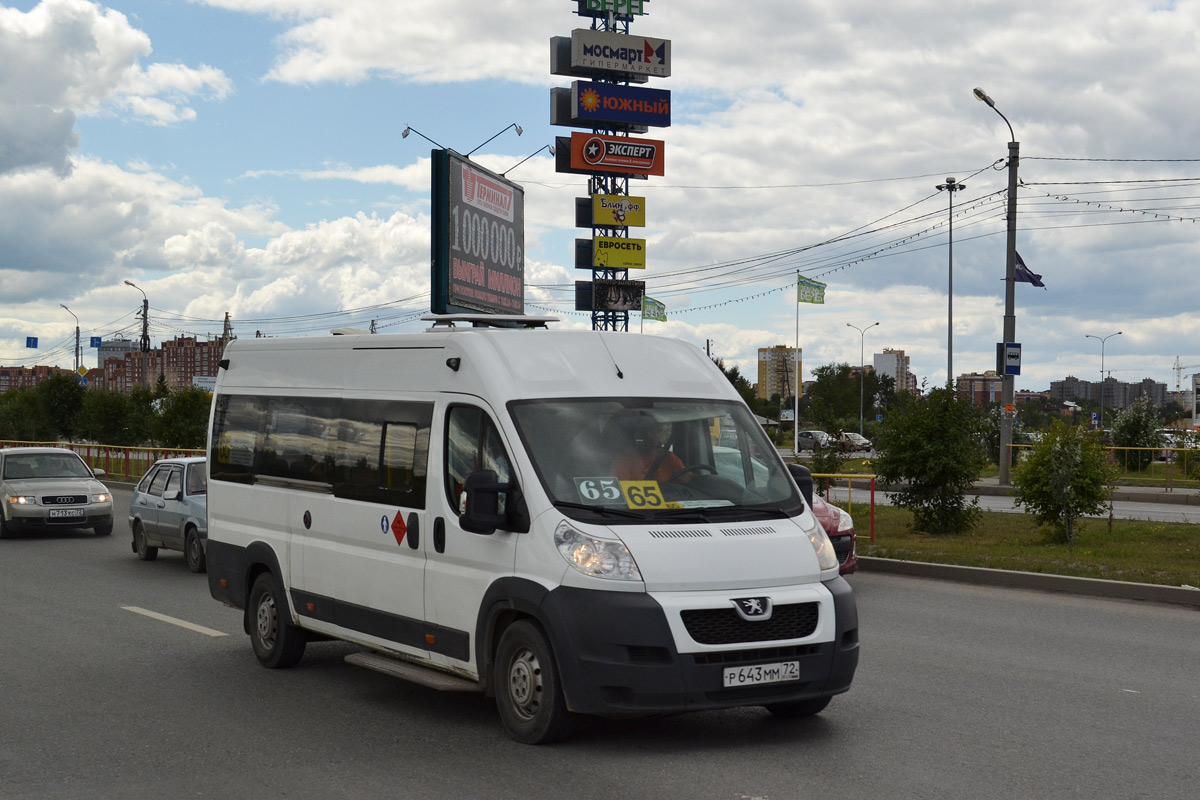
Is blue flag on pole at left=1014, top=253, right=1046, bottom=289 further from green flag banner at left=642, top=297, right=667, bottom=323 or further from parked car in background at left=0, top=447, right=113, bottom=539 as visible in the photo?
green flag banner at left=642, top=297, right=667, bottom=323

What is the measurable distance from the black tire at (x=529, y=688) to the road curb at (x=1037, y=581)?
867 centimetres

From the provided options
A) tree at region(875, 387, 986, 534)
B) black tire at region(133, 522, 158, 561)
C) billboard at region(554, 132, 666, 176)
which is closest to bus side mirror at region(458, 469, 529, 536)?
black tire at region(133, 522, 158, 561)

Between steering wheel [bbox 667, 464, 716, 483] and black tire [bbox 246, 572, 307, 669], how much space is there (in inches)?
140

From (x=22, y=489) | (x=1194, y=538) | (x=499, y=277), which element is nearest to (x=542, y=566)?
(x=1194, y=538)

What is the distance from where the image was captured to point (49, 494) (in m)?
20.6

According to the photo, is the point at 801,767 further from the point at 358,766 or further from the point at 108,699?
the point at 108,699

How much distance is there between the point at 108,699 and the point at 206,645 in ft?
7.13

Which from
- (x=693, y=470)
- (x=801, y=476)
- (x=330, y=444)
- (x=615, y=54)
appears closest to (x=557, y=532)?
(x=693, y=470)

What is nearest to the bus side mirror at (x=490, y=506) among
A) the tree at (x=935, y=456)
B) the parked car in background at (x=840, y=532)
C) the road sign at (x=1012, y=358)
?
the parked car in background at (x=840, y=532)

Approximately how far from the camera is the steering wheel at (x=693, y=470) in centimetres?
689

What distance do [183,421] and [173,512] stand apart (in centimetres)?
3016

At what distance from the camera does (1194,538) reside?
18.7 metres

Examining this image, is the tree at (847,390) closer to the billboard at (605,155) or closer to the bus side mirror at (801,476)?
the billboard at (605,155)

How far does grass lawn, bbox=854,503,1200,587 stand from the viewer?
561 inches
